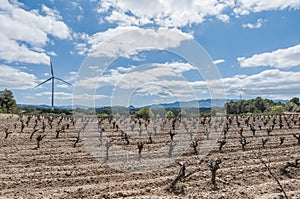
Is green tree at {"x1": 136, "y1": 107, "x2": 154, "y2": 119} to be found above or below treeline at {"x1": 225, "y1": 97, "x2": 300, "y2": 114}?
below

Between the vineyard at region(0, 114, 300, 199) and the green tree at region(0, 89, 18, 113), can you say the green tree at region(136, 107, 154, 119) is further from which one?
the green tree at region(0, 89, 18, 113)

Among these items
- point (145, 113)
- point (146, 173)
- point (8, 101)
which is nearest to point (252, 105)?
point (145, 113)

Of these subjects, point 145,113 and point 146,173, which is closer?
point 146,173

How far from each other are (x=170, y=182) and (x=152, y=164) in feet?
8.40

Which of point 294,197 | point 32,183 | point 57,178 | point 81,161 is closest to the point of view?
point 294,197

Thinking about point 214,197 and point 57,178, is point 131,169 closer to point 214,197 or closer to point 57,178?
point 57,178

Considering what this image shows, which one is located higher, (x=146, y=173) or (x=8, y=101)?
(x=8, y=101)

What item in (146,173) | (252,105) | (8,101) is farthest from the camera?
(252,105)

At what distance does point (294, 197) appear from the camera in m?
6.94

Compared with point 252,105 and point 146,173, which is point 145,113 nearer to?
point 146,173

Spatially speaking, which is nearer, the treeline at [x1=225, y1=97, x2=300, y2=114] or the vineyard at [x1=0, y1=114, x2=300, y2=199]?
the vineyard at [x1=0, y1=114, x2=300, y2=199]

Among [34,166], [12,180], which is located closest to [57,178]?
[12,180]

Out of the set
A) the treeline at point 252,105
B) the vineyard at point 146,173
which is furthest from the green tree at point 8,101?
the treeline at point 252,105

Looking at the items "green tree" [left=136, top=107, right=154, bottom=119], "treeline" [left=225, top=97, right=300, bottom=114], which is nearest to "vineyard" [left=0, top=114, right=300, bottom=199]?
"green tree" [left=136, top=107, right=154, bottom=119]
